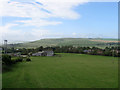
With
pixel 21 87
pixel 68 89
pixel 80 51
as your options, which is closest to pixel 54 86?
pixel 68 89

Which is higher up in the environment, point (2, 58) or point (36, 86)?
point (2, 58)

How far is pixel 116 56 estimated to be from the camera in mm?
39062

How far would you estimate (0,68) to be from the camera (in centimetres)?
1731

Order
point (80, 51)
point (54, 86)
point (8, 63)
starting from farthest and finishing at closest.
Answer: point (80, 51), point (8, 63), point (54, 86)

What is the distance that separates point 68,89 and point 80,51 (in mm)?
38527

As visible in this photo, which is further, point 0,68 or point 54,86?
point 0,68

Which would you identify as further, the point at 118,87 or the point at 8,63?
the point at 8,63

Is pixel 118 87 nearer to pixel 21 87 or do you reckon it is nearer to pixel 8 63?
pixel 21 87

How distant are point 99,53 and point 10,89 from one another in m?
36.1

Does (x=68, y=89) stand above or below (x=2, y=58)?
below

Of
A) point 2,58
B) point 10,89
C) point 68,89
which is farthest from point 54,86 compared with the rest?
point 2,58

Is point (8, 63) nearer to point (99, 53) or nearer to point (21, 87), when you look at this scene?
point (21, 87)

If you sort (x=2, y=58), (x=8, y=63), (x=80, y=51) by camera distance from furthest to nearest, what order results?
1. (x=80, y=51)
2. (x=8, y=63)
3. (x=2, y=58)

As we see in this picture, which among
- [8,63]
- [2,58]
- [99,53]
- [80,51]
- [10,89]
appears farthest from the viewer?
[80,51]
